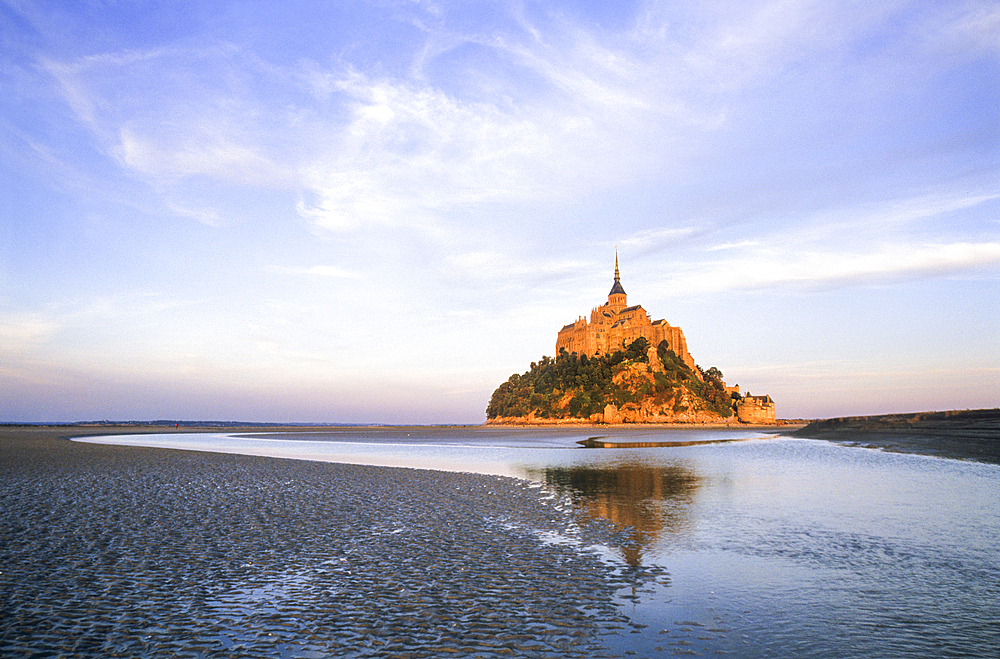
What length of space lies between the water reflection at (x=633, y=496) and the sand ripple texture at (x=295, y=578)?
1.31 metres

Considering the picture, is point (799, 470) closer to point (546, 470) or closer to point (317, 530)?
point (546, 470)

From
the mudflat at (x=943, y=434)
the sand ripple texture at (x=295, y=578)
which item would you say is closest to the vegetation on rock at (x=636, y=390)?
the mudflat at (x=943, y=434)

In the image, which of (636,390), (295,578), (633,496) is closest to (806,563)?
(633,496)

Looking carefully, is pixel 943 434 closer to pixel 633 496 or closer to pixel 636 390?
pixel 633 496

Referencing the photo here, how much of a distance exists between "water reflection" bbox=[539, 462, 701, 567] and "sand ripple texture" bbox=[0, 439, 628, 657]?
4.29 feet

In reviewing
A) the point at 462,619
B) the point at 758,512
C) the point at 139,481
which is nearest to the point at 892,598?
the point at 462,619

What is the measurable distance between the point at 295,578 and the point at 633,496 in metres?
12.8

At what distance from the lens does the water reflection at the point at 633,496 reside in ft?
45.0

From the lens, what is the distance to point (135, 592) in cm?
874

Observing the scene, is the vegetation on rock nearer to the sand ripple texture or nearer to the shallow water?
the shallow water

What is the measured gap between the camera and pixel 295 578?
9.73 meters

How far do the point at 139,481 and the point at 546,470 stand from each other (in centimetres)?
1828

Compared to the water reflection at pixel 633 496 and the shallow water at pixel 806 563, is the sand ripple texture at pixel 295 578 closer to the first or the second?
the shallow water at pixel 806 563

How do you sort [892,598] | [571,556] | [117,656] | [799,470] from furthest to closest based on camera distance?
[799,470], [571,556], [892,598], [117,656]
